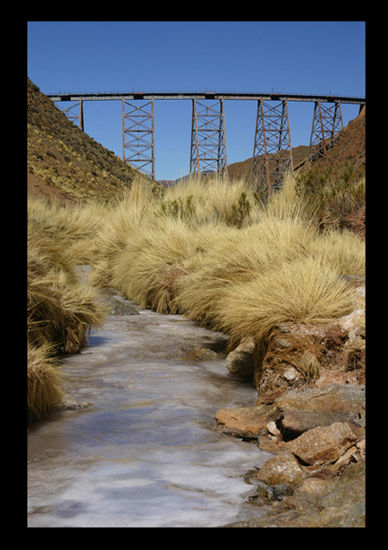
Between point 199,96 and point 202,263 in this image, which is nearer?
point 202,263

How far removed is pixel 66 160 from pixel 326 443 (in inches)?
995

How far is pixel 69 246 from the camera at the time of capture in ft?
31.1

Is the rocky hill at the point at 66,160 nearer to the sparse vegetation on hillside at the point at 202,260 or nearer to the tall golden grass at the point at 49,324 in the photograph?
the sparse vegetation on hillside at the point at 202,260

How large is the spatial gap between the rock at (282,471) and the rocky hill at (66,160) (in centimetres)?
1722

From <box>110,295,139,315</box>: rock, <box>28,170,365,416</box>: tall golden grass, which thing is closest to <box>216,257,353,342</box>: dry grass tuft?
<box>28,170,365,416</box>: tall golden grass

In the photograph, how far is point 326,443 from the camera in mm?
2193

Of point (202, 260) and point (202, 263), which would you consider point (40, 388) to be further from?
point (202, 260)

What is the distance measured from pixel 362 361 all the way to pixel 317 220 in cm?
393

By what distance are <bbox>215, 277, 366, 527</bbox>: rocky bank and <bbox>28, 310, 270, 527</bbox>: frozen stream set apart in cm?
10

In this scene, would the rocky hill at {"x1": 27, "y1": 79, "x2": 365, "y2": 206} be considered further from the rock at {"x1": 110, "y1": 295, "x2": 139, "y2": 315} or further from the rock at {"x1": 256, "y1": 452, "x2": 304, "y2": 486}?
the rock at {"x1": 256, "y1": 452, "x2": 304, "y2": 486}

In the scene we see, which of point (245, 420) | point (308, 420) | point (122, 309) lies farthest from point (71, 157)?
point (308, 420)

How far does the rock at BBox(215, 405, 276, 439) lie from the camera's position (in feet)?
8.68
